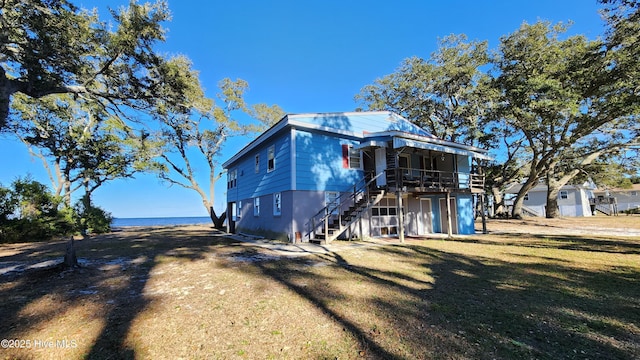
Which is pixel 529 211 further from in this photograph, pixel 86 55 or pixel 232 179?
pixel 86 55

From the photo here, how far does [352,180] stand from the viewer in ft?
45.8

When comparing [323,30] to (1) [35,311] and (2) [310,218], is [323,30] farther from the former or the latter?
(1) [35,311]

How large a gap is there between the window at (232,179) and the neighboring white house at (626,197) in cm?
5294

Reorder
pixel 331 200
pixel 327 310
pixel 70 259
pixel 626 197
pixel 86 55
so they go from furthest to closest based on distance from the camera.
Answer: pixel 626 197 → pixel 331 200 → pixel 86 55 → pixel 70 259 → pixel 327 310

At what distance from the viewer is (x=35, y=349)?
323cm

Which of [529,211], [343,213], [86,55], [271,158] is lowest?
[529,211]

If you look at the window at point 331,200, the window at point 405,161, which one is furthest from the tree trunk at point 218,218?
the window at point 405,161

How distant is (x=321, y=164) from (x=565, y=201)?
1593 inches

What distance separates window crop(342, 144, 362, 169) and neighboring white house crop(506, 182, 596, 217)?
1309 inches

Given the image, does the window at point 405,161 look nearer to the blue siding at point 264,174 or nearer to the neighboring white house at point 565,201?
the blue siding at point 264,174

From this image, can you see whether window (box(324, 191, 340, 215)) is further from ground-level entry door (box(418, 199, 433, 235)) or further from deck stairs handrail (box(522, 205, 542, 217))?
deck stairs handrail (box(522, 205, 542, 217))

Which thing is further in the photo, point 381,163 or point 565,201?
point 565,201

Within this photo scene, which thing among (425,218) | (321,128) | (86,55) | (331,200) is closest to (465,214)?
(425,218)

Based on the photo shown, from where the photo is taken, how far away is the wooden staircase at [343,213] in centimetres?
1198
